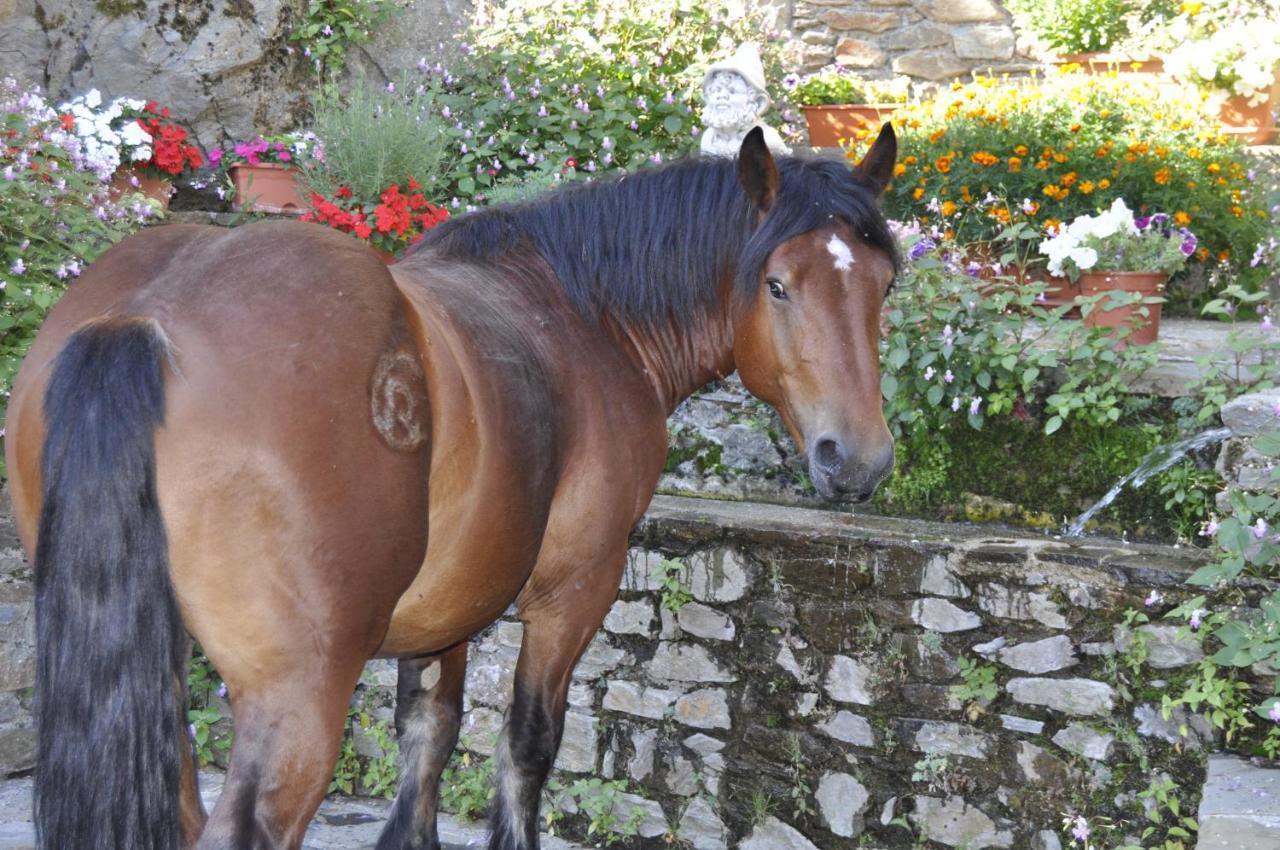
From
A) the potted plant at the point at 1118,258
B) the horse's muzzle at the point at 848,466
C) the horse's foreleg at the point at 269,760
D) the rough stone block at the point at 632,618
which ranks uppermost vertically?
the potted plant at the point at 1118,258

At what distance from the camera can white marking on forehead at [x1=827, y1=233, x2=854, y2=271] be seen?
8.56 ft

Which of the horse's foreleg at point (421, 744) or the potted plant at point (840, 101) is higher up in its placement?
the potted plant at point (840, 101)

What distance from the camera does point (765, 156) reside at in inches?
→ 108

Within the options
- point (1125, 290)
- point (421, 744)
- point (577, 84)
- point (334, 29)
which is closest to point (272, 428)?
point (421, 744)

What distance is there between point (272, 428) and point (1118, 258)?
150 inches

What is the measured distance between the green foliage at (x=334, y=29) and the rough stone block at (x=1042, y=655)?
4601mm

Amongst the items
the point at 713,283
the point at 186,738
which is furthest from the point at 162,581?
the point at 713,283

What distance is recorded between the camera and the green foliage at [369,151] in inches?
224

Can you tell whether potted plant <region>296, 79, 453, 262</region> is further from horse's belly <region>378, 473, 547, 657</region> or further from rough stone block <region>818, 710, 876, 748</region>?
horse's belly <region>378, 473, 547, 657</region>

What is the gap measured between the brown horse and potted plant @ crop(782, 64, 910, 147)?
461 cm

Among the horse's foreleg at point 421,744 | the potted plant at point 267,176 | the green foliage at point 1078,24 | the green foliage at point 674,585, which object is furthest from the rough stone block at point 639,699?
the green foliage at point 1078,24

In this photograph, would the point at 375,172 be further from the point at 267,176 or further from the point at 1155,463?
the point at 1155,463

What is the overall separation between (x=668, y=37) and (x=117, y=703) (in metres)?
5.62

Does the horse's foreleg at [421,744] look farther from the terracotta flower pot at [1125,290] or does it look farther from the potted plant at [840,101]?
the potted plant at [840,101]
